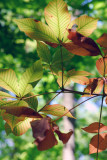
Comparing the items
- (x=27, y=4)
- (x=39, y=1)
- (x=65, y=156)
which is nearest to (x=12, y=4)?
(x=27, y=4)

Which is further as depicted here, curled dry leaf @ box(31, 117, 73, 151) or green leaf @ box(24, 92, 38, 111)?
green leaf @ box(24, 92, 38, 111)

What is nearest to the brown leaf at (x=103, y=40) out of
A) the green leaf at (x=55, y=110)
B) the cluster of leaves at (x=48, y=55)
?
the cluster of leaves at (x=48, y=55)

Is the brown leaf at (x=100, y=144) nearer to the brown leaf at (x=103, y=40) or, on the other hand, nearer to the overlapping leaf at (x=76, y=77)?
the overlapping leaf at (x=76, y=77)

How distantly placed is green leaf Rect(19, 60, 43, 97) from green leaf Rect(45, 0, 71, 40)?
12cm

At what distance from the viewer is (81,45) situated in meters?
0.45

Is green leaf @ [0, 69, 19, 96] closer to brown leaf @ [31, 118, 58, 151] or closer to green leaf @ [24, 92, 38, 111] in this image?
green leaf @ [24, 92, 38, 111]

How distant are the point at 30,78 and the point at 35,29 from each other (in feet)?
0.48

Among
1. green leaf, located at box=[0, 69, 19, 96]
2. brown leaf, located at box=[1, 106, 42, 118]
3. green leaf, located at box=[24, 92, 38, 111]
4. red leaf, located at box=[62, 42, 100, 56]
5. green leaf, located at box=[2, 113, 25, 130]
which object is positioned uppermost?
red leaf, located at box=[62, 42, 100, 56]

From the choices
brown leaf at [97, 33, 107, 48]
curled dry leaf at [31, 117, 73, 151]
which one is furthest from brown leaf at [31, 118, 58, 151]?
brown leaf at [97, 33, 107, 48]

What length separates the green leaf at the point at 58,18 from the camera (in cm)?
51

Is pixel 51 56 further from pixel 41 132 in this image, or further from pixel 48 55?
pixel 41 132

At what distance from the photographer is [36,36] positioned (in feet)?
1.66

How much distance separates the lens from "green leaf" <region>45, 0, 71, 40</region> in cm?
51

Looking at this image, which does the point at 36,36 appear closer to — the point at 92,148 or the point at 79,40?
the point at 79,40
